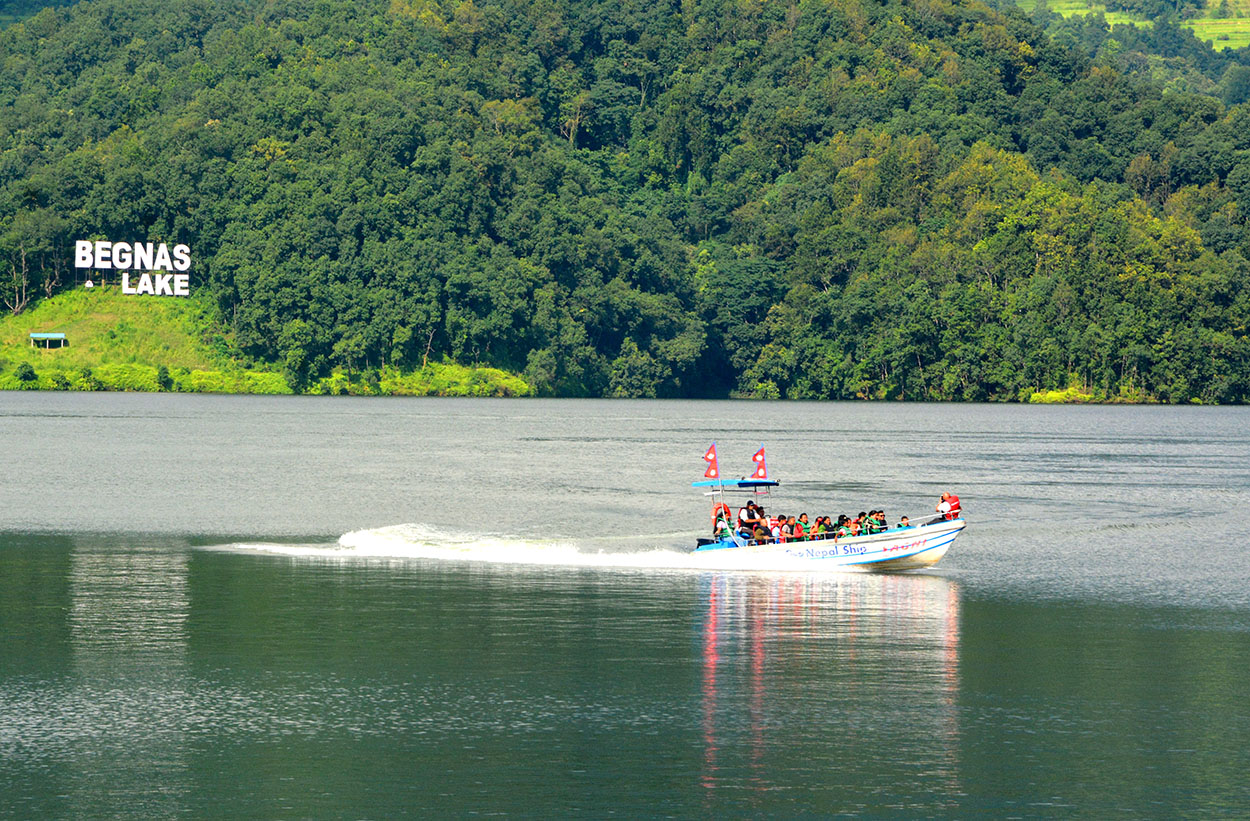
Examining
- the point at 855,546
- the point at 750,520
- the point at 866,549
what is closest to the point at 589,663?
the point at 855,546

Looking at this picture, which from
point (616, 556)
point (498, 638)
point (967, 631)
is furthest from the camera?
point (616, 556)

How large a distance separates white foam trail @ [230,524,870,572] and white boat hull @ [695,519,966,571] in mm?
180

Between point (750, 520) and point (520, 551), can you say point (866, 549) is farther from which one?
point (520, 551)

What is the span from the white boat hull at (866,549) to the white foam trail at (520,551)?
7.1 inches

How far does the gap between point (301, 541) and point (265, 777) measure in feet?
126

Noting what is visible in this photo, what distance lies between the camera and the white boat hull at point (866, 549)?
57.3 metres

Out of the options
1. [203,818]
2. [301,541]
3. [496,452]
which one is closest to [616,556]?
[301,541]

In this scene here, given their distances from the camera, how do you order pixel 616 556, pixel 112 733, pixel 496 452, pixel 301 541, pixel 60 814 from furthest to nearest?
pixel 496 452 < pixel 301 541 < pixel 616 556 < pixel 112 733 < pixel 60 814

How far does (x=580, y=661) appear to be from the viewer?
125ft

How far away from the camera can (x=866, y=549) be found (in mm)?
57594

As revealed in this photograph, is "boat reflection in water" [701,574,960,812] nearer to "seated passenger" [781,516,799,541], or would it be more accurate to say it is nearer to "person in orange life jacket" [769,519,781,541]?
"seated passenger" [781,516,799,541]

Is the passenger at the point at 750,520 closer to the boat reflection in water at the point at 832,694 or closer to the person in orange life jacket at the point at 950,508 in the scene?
the boat reflection in water at the point at 832,694

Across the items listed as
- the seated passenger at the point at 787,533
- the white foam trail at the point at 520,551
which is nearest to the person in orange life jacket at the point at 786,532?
the seated passenger at the point at 787,533

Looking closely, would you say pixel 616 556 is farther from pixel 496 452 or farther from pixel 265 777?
pixel 496 452
